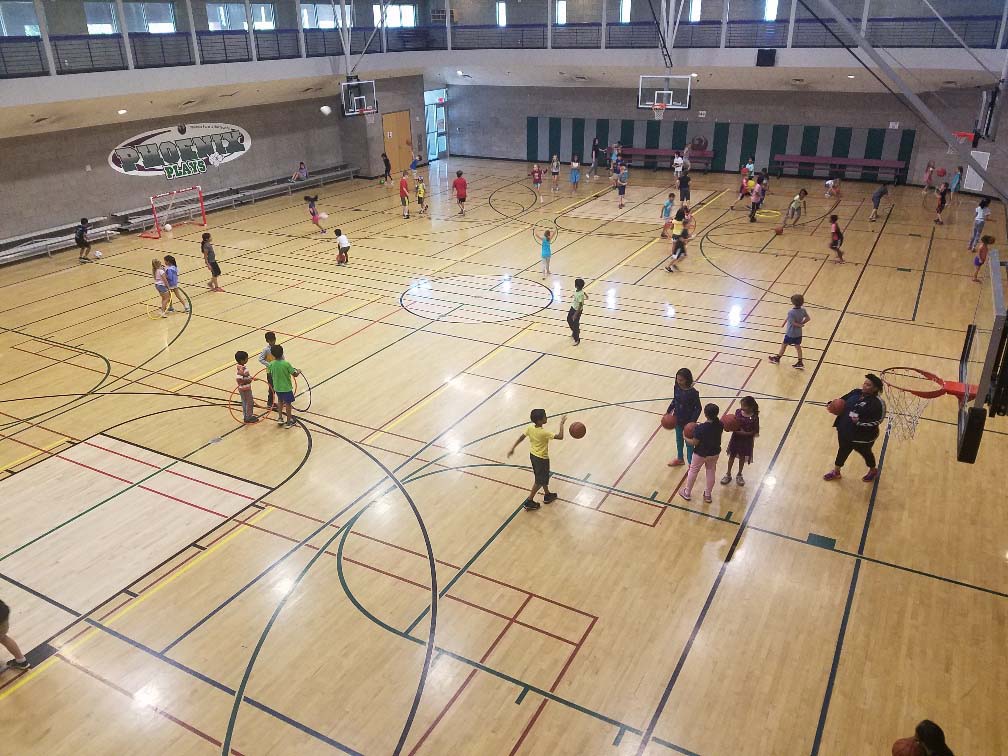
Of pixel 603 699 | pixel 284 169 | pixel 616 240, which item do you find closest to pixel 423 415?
pixel 603 699

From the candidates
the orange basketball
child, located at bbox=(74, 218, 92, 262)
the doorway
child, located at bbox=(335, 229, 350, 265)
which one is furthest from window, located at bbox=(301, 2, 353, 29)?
the orange basketball

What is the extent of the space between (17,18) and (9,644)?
18931 millimetres

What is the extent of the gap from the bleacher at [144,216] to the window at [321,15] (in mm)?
5568

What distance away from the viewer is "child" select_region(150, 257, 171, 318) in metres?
15.8

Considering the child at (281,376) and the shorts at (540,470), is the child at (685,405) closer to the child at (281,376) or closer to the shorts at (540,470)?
the shorts at (540,470)

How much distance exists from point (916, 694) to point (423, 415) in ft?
24.5

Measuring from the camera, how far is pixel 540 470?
8984mm

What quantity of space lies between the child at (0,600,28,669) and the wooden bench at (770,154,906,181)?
3163 cm

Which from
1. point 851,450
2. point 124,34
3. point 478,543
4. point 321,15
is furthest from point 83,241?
point 851,450

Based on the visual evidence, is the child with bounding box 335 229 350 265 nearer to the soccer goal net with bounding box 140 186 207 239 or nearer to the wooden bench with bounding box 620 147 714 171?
the soccer goal net with bounding box 140 186 207 239

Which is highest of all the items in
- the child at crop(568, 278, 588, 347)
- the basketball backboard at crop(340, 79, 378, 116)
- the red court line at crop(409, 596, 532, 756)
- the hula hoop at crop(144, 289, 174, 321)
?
the basketball backboard at crop(340, 79, 378, 116)

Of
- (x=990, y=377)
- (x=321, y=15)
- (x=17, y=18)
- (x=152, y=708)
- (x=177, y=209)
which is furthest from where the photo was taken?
(x=321, y=15)

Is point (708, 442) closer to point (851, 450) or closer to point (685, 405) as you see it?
point (685, 405)

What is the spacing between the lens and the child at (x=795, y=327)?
12.3m
